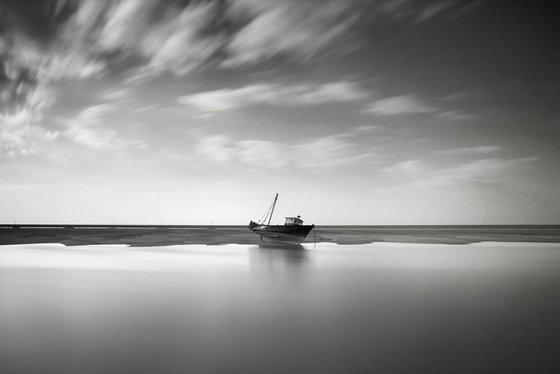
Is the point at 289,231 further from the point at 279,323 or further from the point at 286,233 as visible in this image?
the point at 279,323

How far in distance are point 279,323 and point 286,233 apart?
50408 mm

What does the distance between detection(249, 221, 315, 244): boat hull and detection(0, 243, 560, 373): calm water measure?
38.2 meters

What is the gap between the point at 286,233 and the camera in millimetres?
61906

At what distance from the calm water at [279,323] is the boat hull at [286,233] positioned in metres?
38.2

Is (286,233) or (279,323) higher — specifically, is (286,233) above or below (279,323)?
above

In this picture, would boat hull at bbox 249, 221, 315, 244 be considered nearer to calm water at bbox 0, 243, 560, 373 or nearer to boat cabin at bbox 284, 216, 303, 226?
boat cabin at bbox 284, 216, 303, 226

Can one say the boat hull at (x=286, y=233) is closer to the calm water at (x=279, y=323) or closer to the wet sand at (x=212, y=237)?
the wet sand at (x=212, y=237)

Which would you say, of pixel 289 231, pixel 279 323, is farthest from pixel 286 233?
pixel 279 323

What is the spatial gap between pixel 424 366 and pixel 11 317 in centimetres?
1273

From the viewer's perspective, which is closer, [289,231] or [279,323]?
[279,323]

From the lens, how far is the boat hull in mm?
60125

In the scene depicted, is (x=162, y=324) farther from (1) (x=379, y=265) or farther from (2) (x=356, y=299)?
(1) (x=379, y=265)

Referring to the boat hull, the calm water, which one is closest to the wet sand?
the boat hull

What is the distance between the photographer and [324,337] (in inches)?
396
